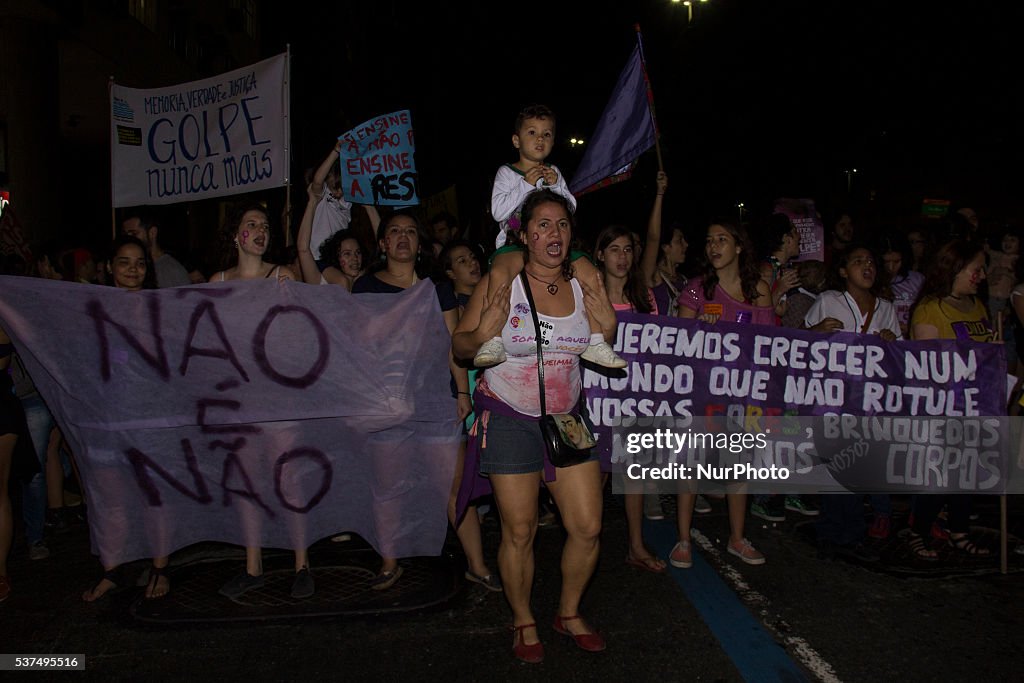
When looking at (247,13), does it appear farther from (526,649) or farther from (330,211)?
(526,649)

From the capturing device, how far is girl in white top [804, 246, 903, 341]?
502cm

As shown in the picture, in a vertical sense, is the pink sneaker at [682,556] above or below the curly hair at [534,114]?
below

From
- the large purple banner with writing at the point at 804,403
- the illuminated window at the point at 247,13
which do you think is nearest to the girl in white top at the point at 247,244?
the large purple banner with writing at the point at 804,403

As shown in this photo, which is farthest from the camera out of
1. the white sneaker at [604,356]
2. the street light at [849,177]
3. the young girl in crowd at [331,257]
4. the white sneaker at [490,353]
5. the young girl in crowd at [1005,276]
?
the street light at [849,177]

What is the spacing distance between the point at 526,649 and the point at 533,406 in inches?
43.0

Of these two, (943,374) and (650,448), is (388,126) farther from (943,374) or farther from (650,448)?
(943,374)

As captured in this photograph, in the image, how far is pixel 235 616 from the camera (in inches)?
156

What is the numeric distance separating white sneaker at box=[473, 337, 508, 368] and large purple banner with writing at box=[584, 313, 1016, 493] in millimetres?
1633

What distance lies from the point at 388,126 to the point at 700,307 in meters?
2.83

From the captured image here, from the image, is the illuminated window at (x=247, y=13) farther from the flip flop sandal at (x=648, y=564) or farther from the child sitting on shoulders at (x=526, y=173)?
the flip flop sandal at (x=648, y=564)

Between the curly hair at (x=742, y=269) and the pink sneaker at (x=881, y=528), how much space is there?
166 centimetres

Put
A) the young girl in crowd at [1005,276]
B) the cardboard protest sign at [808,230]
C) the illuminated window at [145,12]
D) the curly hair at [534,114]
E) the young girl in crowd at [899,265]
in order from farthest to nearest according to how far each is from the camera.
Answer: the illuminated window at [145,12] → the cardboard protest sign at [808,230] → the young girl in crowd at [1005,276] → the young girl in crowd at [899,265] → the curly hair at [534,114]

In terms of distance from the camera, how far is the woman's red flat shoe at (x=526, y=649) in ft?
11.5

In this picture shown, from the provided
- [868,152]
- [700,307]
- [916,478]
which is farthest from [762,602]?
[868,152]
